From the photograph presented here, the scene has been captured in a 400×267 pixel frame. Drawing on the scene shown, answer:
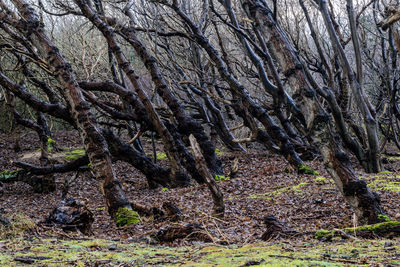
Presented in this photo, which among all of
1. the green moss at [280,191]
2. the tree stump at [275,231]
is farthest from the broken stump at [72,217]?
the green moss at [280,191]

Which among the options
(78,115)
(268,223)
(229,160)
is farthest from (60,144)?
(268,223)

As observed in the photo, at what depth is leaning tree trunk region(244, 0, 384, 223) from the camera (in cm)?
408

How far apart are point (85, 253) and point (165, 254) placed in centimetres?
63

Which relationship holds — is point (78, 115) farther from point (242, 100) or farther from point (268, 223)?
point (242, 100)

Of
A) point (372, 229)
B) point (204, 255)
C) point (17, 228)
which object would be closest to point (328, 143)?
point (372, 229)

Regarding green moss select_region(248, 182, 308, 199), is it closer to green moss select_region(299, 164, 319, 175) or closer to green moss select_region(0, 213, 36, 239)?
green moss select_region(299, 164, 319, 175)

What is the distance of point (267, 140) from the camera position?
10.0m

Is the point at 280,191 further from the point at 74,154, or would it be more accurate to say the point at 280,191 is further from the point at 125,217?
the point at 74,154

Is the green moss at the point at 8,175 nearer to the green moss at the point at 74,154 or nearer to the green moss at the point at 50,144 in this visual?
the green moss at the point at 50,144

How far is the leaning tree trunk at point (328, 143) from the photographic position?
4.08 m

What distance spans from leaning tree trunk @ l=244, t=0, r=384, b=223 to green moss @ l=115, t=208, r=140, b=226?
9.77ft

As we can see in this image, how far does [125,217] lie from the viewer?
563 cm

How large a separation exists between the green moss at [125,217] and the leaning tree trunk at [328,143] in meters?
2.98

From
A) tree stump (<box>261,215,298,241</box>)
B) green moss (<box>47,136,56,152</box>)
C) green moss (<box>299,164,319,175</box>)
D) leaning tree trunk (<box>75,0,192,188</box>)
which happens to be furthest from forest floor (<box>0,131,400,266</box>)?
green moss (<box>47,136,56,152</box>)
